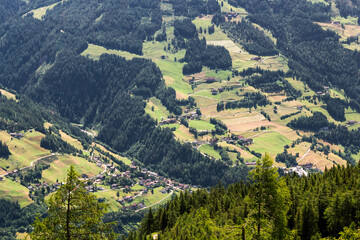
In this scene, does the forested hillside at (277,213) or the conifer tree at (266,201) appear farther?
the forested hillside at (277,213)

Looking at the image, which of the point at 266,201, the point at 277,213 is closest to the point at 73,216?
the point at 266,201

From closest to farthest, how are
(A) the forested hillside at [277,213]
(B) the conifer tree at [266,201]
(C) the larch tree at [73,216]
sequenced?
(C) the larch tree at [73,216] → (B) the conifer tree at [266,201] → (A) the forested hillside at [277,213]

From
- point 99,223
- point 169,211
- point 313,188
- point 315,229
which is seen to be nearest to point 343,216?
point 315,229

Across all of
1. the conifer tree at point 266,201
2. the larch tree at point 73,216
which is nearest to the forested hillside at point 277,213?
the conifer tree at point 266,201

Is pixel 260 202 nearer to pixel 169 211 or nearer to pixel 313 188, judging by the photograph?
pixel 313 188

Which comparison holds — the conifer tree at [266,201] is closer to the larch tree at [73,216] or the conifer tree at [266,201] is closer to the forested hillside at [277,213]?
the forested hillside at [277,213]

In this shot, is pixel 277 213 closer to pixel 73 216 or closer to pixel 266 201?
pixel 266 201
